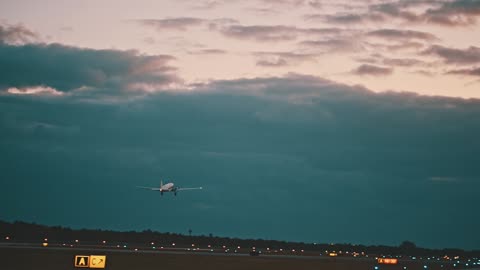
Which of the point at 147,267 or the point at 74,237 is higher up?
the point at 74,237

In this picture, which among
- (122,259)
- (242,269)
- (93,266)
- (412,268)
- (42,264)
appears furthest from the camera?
(412,268)

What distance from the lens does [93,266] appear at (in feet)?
203

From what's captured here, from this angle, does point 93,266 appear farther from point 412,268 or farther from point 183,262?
point 412,268

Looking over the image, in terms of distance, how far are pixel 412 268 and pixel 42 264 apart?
55.8 m

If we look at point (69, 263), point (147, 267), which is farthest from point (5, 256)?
point (147, 267)

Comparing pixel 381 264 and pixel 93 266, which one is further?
pixel 381 264

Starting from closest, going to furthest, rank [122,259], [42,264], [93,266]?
[93,266] → [42,264] → [122,259]

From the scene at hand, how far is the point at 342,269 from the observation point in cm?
10631

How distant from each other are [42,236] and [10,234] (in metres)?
7.26

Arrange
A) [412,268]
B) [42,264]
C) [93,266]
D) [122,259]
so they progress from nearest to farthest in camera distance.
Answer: [93,266]
[42,264]
[122,259]
[412,268]

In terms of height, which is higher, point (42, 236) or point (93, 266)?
point (42, 236)

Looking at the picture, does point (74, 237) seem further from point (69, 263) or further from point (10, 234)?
point (69, 263)

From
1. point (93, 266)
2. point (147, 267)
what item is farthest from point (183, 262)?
point (93, 266)

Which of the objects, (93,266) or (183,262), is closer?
(93,266)
